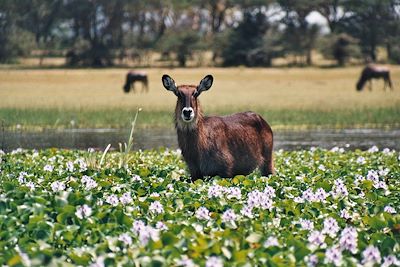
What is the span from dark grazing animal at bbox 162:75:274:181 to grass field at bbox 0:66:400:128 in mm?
9764

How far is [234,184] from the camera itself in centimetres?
1048

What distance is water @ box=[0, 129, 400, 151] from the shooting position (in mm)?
23000

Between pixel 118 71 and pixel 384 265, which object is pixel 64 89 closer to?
pixel 118 71

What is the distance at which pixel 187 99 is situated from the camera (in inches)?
432

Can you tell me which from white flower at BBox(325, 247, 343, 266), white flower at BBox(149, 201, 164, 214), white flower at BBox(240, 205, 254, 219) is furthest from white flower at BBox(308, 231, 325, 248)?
white flower at BBox(149, 201, 164, 214)

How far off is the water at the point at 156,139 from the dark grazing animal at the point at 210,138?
984 cm

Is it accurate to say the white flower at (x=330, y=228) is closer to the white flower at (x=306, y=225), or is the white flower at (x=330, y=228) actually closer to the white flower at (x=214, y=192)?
the white flower at (x=306, y=225)

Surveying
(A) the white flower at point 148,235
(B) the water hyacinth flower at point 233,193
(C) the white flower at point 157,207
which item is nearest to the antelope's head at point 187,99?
(B) the water hyacinth flower at point 233,193

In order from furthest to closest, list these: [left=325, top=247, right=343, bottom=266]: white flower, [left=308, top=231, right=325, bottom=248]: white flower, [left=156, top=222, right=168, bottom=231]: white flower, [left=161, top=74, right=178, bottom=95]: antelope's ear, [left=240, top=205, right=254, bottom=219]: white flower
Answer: [left=161, top=74, right=178, bottom=95]: antelope's ear
[left=240, top=205, right=254, bottom=219]: white flower
[left=156, top=222, right=168, bottom=231]: white flower
[left=308, top=231, right=325, bottom=248]: white flower
[left=325, top=247, right=343, bottom=266]: white flower

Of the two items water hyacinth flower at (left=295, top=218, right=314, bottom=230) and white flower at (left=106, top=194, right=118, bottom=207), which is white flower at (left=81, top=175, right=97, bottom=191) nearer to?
white flower at (left=106, top=194, right=118, bottom=207)

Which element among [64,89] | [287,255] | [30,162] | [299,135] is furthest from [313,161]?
[64,89]

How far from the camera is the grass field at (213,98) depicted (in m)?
30.1

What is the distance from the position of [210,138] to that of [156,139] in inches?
541

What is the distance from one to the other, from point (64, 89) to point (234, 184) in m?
36.7
